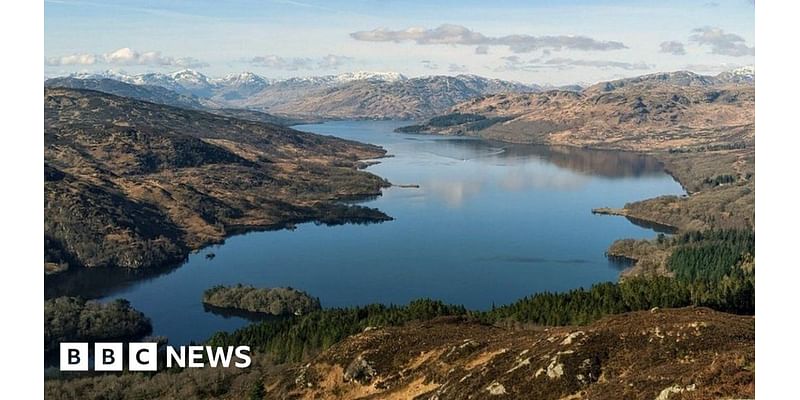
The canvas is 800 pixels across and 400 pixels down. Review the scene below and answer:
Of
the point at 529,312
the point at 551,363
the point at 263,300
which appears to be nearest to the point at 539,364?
the point at 551,363

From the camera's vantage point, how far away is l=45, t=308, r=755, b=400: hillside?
38781 mm

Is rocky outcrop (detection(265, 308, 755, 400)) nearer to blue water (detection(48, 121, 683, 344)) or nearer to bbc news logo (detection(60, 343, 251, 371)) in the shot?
bbc news logo (detection(60, 343, 251, 371))

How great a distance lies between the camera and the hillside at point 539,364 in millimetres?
38781

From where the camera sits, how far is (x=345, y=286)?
5807 inches

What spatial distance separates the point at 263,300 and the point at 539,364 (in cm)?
9535

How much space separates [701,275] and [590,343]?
96288mm

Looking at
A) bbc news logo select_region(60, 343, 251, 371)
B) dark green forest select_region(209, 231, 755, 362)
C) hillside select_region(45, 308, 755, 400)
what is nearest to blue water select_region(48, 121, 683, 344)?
dark green forest select_region(209, 231, 755, 362)

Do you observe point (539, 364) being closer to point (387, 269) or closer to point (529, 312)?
point (529, 312)

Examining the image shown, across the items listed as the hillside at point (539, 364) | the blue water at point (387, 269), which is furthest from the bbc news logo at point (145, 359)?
the blue water at point (387, 269)

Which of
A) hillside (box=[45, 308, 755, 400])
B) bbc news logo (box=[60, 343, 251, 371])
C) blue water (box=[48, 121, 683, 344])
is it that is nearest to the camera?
hillside (box=[45, 308, 755, 400])

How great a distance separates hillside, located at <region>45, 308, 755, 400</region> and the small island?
58.7 metres

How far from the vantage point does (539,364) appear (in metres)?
47.1

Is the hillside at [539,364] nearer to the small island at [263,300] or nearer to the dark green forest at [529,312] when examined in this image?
the dark green forest at [529,312]

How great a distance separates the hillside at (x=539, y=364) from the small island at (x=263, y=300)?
58.7m
